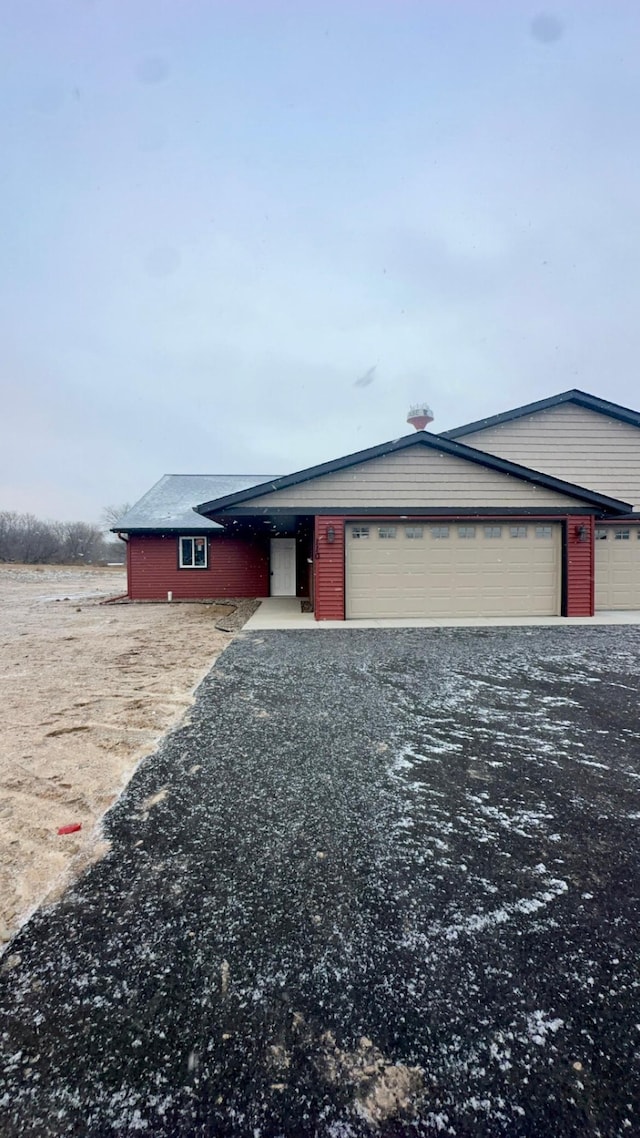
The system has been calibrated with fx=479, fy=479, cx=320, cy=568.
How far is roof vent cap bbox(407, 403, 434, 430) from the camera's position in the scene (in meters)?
17.8

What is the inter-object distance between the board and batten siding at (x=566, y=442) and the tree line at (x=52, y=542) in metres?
38.8

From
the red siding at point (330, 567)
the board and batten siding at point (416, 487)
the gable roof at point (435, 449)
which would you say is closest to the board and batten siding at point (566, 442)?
the gable roof at point (435, 449)

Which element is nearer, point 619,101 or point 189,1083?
point 189,1083

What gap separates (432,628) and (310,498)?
12.4 feet

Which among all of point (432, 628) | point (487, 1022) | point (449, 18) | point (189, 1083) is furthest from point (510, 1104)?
point (449, 18)

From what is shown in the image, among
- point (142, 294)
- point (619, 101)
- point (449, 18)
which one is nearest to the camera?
point (449, 18)

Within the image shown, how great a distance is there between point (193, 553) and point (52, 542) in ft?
113

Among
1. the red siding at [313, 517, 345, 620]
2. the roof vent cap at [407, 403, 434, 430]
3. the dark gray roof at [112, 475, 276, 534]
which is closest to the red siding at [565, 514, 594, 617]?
the red siding at [313, 517, 345, 620]

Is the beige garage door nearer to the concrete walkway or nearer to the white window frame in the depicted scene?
the concrete walkway

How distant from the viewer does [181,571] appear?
1513 cm

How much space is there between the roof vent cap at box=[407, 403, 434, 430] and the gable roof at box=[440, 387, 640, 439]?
16.6ft

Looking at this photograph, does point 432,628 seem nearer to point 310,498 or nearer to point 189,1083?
point 310,498

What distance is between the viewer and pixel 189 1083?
136cm

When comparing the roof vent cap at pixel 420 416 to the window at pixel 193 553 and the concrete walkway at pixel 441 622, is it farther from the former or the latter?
the concrete walkway at pixel 441 622
